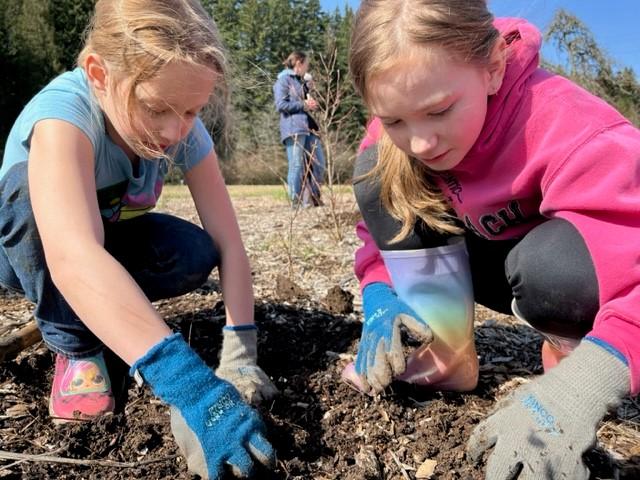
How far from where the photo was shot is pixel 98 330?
1328 mm

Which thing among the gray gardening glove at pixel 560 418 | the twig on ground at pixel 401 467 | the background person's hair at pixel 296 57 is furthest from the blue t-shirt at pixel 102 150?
the background person's hair at pixel 296 57

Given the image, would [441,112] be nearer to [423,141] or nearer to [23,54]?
[423,141]

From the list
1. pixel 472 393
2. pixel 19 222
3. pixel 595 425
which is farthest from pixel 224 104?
pixel 595 425

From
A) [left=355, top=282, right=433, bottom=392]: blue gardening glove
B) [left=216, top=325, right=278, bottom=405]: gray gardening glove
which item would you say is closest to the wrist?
[left=216, top=325, right=278, bottom=405]: gray gardening glove

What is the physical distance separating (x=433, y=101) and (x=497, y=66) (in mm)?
246

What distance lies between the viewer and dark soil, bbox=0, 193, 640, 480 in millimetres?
1357

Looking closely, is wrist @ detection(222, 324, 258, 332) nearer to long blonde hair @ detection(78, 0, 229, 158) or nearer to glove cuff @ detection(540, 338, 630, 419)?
long blonde hair @ detection(78, 0, 229, 158)

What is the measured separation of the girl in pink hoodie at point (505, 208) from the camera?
114 cm

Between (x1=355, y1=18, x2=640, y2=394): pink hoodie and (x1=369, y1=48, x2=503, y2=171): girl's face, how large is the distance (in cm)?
8

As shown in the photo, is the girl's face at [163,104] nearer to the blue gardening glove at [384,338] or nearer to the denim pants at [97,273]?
the denim pants at [97,273]

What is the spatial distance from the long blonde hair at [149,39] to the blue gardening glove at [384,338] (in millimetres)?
773

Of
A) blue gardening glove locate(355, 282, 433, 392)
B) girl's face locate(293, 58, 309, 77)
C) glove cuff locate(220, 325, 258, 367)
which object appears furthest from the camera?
girl's face locate(293, 58, 309, 77)

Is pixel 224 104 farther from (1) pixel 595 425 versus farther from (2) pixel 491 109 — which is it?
(1) pixel 595 425

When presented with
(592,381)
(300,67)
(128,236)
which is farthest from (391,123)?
(300,67)
